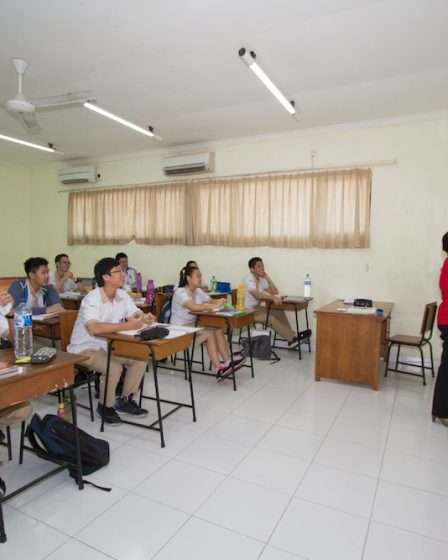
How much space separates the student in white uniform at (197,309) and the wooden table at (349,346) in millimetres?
920

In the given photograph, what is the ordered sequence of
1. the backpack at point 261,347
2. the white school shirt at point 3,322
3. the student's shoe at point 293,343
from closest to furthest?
Answer: the white school shirt at point 3,322, the backpack at point 261,347, the student's shoe at point 293,343

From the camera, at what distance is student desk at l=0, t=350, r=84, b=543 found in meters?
1.78

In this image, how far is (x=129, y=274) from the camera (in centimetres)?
611

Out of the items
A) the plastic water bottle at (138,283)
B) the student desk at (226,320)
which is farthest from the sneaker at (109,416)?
the plastic water bottle at (138,283)

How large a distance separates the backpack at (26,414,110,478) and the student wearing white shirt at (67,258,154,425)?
64 cm

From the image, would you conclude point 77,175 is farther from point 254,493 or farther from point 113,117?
point 254,493

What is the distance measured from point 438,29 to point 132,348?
11.0 ft

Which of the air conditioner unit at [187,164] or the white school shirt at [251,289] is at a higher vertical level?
the air conditioner unit at [187,164]

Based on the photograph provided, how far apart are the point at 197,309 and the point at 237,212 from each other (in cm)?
244

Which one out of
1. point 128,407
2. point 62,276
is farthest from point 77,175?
point 128,407

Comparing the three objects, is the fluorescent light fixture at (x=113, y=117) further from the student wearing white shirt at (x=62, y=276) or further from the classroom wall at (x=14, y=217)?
the classroom wall at (x=14, y=217)

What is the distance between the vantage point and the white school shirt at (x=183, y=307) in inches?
155

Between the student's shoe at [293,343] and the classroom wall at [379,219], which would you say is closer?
the classroom wall at [379,219]

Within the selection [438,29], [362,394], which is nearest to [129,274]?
[362,394]
